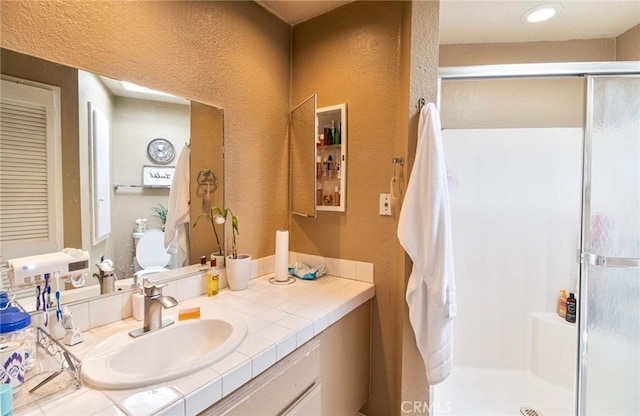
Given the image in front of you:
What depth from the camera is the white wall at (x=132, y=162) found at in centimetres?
115

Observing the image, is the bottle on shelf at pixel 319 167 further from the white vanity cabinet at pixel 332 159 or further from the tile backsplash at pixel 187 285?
the tile backsplash at pixel 187 285

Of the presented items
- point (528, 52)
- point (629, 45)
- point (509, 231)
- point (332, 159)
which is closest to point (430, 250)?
point (332, 159)

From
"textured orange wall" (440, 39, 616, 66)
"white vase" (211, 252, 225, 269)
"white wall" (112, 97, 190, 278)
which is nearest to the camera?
"white wall" (112, 97, 190, 278)

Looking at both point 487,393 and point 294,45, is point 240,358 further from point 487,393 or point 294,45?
point 487,393

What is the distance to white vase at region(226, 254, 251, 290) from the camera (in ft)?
4.79

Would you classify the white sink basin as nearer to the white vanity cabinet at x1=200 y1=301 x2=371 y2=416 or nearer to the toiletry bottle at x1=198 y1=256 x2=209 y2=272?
the white vanity cabinet at x1=200 y1=301 x2=371 y2=416

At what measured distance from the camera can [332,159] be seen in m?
1.77

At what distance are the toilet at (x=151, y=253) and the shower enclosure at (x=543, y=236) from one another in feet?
5.34

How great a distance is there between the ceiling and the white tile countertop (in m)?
1.60

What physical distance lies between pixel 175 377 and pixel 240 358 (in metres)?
0.18

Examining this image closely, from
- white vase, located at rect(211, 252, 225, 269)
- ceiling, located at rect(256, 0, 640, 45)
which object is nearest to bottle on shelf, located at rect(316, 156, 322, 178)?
white vase, located at rect(211, 252, 225, 269)

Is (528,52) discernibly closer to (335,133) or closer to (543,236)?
(543,236)

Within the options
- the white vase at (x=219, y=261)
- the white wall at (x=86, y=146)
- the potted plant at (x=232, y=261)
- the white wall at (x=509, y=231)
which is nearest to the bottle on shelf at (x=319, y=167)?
the potted plant at (x=232, y=261)

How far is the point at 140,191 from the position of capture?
121 cm
